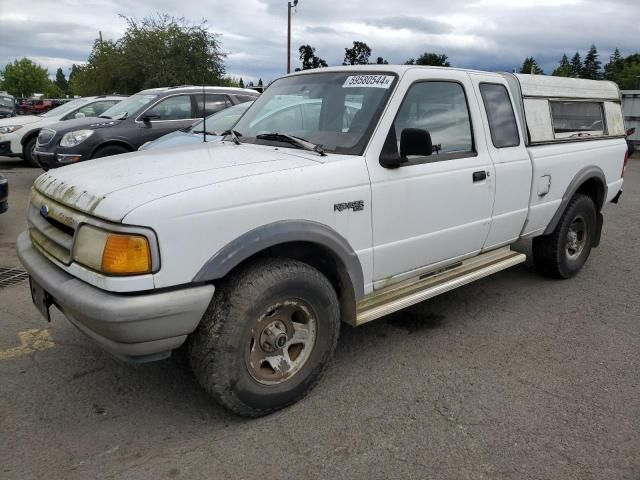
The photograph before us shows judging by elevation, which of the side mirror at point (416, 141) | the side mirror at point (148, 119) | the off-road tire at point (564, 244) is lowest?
the off-road tire at point (564, 244)

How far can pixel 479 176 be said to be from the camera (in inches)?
152

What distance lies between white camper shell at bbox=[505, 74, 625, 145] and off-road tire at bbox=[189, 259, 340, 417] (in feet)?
8.42

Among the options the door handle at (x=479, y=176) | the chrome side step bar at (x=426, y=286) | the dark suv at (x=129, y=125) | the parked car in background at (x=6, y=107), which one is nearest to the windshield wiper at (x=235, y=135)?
the chrome side step bar at (x=426, y=286)

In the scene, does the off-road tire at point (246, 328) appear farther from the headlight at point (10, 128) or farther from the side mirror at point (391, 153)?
the headlight at point (10, 128)

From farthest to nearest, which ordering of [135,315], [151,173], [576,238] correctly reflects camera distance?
[576,238] < [151,173] < [135,315]

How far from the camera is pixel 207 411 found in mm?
3035

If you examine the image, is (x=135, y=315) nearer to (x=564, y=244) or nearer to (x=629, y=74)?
(x=564, y=244)

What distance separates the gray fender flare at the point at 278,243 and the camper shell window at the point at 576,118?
107 inches

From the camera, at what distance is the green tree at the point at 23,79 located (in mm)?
88375

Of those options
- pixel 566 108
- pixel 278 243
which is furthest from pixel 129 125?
pixel 278 243

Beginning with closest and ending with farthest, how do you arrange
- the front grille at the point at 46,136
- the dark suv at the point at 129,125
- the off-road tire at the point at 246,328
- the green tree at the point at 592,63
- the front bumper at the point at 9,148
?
the off-road tire at the point at 246,328
the dark suv at the point at 129,125
the front grille at the point at 46,136
the front bumper at the point at 9,148
the green tree at the point at 592,63

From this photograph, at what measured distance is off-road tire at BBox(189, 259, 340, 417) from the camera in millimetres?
2670

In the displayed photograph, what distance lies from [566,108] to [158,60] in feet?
85.5

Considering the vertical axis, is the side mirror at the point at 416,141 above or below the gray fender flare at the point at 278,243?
above
